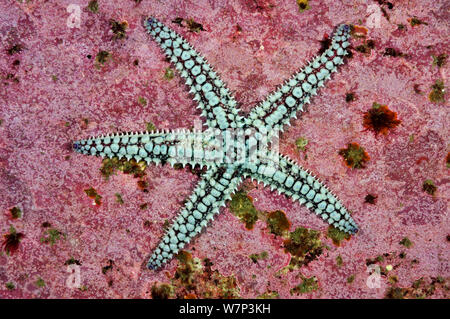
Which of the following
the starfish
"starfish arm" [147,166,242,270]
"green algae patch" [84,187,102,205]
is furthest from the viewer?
"green algae patch" [84,187,102,205]

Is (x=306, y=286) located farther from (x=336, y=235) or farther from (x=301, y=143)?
(x=301, y=143)

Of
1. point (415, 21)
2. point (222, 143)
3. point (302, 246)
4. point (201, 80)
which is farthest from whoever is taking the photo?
point (302, 246)

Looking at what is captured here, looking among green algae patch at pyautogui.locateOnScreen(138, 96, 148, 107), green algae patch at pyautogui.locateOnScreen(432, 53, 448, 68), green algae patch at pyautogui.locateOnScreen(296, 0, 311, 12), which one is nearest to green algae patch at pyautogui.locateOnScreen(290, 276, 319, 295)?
green algae patch at pyautogui.locateOnScreen(138, 96, 148, 107)

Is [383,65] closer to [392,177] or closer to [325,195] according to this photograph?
[392,177]

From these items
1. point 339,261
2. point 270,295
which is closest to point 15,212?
point 270,295

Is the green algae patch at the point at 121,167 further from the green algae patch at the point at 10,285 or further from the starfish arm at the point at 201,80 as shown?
the green algae patch at the point at 10,285

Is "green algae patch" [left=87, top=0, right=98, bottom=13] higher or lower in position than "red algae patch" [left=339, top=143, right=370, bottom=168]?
higher

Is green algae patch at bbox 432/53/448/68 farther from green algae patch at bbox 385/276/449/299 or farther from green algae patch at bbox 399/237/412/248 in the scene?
green algae patch at bbox 385/276/449/299

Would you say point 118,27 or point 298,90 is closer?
point 298,90
